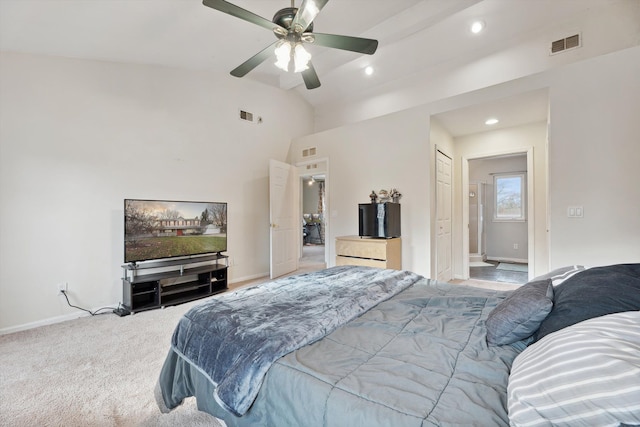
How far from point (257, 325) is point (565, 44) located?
4997 mm

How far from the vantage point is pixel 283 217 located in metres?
5.01

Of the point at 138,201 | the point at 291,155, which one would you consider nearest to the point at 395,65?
the point at 291,155

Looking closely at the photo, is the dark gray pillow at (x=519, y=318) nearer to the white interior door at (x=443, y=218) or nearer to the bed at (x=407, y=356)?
the bed at (x=407, y=356)

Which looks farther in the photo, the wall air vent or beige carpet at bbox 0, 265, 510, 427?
the wall air vent

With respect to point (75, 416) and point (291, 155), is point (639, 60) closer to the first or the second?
point (291, 155)

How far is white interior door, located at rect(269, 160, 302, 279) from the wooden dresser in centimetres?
116

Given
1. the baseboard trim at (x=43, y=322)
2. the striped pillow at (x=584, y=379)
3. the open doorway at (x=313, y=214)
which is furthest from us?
the open doorway at (x=313, y=214)

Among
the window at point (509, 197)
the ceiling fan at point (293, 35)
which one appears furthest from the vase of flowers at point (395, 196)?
the window at point (509, 197)

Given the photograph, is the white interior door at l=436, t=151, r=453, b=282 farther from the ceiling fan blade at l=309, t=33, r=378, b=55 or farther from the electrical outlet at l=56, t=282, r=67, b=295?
the electrical outlet at l=56, t=282, r=67, b=295

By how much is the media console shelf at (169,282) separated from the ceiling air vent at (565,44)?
17.4 feet

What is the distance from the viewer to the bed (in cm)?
66

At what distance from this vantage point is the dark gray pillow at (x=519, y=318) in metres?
1.04

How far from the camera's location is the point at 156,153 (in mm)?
3688

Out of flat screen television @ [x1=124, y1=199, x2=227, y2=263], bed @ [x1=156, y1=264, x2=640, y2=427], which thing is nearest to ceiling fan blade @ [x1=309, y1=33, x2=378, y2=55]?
bed @ [x1=156, y1=264, x2=640, y2=427]
